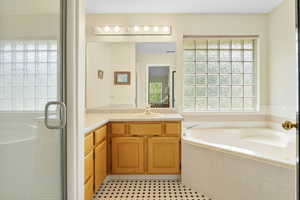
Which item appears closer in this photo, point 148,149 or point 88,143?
point 88,143

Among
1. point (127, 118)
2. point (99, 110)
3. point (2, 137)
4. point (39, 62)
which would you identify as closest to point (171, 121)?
point (127, 118)

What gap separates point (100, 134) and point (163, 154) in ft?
2.82

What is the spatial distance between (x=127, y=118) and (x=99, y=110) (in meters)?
0.81

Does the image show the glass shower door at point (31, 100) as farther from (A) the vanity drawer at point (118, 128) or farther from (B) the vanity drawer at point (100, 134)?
(A) the vanity drawer at point (118, 128)

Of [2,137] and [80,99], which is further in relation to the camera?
[80,99]

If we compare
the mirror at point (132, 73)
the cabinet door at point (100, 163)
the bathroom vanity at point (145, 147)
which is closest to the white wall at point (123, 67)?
the mirror at point (132, 73)

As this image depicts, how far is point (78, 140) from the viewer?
150 centimetres

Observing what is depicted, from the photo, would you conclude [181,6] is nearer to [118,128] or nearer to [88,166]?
[118,128]

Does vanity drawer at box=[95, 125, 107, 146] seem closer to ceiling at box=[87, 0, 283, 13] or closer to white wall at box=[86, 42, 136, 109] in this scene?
white wall at box=[86, 42, 136, 109]

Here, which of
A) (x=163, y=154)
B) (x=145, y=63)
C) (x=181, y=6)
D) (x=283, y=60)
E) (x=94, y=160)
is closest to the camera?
(x=94, y=160)

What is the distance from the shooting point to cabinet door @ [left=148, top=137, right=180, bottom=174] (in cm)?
291

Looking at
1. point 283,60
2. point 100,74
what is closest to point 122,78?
point 100,74

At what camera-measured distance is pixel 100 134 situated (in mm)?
2555

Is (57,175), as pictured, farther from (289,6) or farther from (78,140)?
(289,6)
